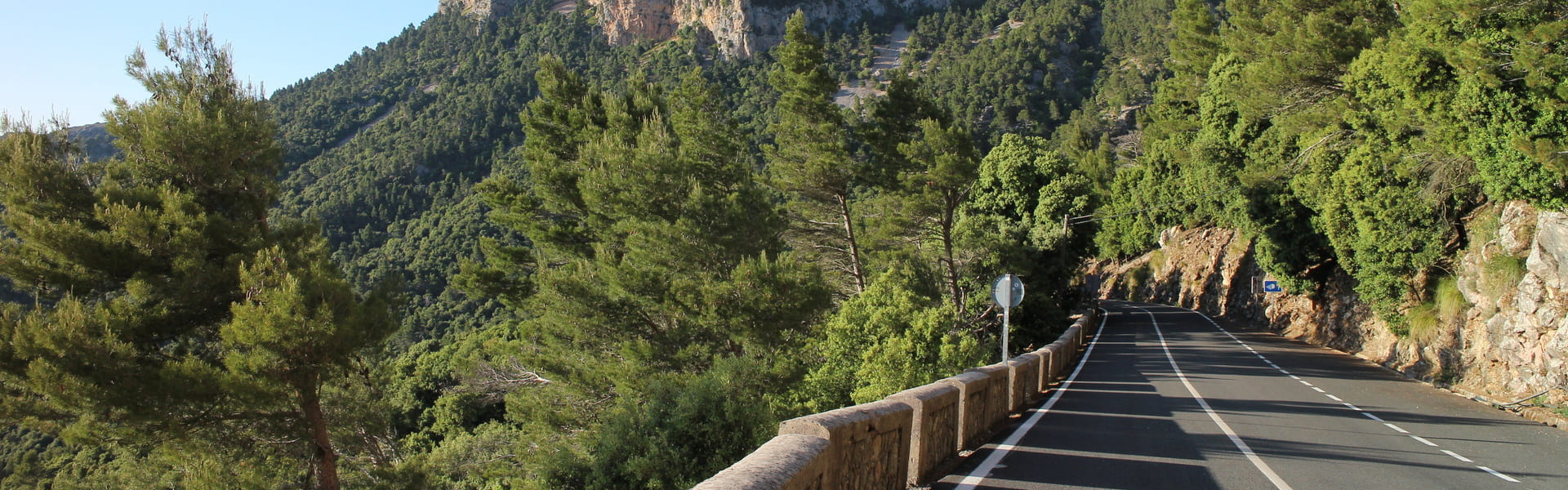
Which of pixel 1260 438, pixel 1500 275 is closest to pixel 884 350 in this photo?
pixel 1260 438

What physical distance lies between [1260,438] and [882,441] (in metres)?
6.38

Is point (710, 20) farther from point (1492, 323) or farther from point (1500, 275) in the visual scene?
point (1492, 323)

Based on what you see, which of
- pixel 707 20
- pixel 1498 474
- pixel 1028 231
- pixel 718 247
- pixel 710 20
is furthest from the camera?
pixel 707 20

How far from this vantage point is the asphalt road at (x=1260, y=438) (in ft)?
22.8

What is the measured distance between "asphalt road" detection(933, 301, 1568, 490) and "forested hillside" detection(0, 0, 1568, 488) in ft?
10.5

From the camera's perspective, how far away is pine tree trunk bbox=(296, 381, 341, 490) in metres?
13.4

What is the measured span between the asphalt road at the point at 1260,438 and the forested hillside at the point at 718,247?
3207mm

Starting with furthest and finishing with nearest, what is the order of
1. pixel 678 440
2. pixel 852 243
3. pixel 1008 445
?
pixel 852 243
pixel 678 440
pixel 1008 445

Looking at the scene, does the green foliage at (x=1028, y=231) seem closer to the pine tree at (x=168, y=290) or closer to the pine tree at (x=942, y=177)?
the pine tree at (x=942, y=177)

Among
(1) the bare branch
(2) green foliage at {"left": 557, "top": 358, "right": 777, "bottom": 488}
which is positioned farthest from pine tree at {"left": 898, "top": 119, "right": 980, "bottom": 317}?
(2) green foliage at {"left": 557, "top": 358, "right": 777, "bottom": 488}

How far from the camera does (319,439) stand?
1359 centimetres

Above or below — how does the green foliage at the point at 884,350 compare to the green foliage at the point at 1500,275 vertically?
below

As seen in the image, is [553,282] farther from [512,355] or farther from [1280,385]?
[1280,385]

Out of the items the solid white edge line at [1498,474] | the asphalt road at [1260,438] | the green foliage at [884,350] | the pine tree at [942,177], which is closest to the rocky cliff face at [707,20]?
the pine tree at [942,177]
